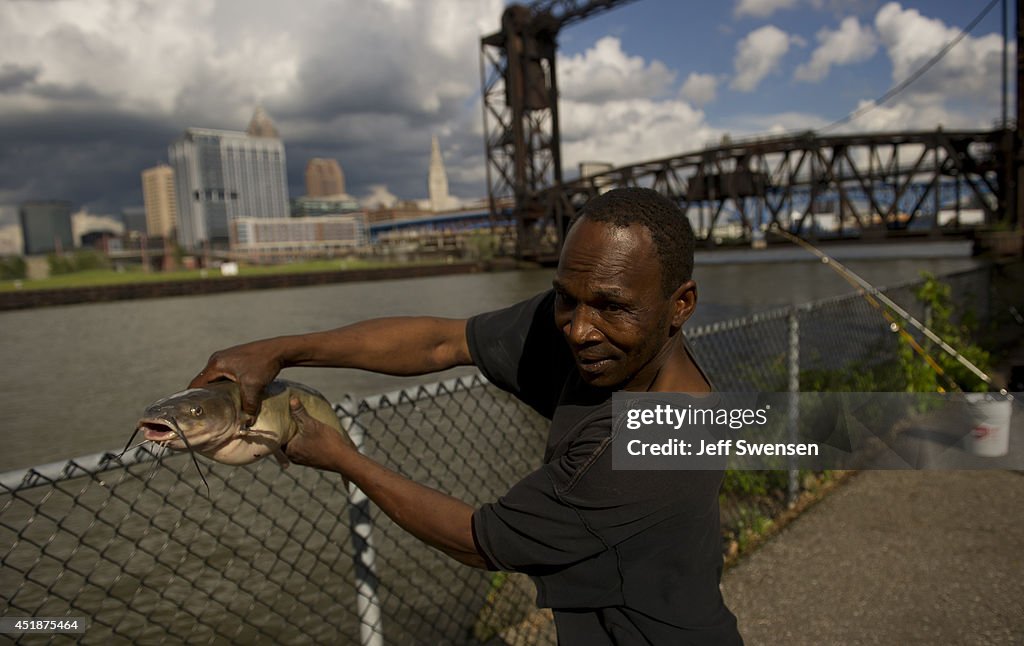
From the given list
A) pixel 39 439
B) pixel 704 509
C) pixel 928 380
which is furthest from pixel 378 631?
pixel 39 439

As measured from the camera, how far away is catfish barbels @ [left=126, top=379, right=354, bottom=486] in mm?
1475

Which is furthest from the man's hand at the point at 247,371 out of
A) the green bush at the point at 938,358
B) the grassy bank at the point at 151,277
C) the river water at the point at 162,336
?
the grassy bank at the point at 151,277

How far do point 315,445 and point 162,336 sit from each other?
28.1 meters

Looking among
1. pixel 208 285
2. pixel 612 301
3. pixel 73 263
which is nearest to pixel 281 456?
pixel 612 301

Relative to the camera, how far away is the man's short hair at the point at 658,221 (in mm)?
1595

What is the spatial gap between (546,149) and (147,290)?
34.4m

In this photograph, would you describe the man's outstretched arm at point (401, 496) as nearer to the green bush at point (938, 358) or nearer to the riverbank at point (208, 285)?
the green bush at point (938, 358)

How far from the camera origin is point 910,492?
5.00 meters

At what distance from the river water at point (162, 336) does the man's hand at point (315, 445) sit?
11.4 metres

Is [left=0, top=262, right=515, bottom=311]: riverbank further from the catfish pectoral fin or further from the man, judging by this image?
the man

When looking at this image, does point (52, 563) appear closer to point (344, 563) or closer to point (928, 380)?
point (344, 563)

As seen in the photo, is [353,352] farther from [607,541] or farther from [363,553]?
[607,541]

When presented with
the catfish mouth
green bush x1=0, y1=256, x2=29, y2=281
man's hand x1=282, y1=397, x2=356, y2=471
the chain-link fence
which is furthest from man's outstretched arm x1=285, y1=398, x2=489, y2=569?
green bush x1=0, y1=256, x2=29, y2=281

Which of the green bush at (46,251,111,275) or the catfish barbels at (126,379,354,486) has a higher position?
the green bush at (46,251,111,275)
